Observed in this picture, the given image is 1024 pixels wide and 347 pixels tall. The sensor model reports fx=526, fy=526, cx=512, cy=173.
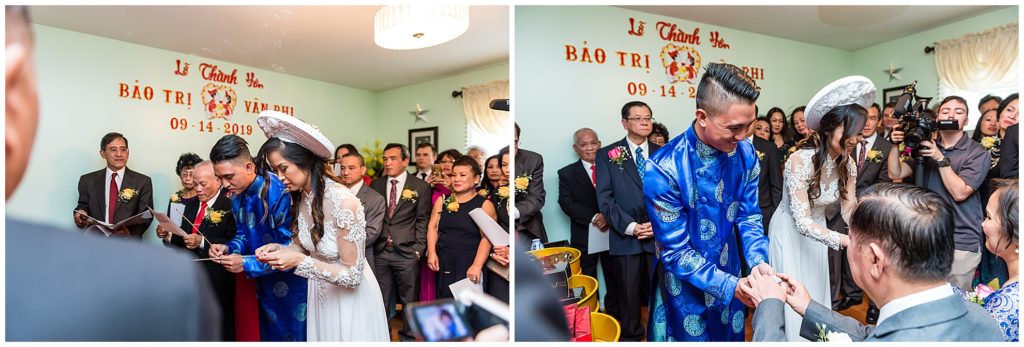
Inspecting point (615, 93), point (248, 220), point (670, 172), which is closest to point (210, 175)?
point (248, 220)

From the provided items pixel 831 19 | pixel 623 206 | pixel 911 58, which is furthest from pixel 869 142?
pixel 623 206

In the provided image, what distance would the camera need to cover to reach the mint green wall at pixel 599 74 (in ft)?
4.47

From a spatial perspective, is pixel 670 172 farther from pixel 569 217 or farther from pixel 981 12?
pixel 981 12

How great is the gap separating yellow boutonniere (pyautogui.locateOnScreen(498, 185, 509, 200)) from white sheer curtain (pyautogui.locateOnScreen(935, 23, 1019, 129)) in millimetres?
Answer: 1255

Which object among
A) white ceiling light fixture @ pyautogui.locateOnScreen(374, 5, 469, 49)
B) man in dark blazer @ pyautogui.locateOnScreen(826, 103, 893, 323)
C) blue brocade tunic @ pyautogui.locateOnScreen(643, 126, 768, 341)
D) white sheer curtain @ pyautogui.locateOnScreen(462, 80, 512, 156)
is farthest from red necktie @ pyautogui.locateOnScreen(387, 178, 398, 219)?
man in dark blazer @ pyautogui.locateOnScreen(826, 103, 893, 323)

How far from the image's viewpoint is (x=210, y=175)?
4.11 ft

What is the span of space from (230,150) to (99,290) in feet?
1.30

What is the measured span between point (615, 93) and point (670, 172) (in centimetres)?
25

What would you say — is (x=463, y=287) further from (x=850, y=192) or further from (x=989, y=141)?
(x=989, y=141)

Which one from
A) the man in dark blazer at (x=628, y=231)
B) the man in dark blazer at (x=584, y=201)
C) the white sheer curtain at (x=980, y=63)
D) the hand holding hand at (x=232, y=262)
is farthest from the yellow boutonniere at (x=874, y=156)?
the hand holding hand at (x=232, y=262)

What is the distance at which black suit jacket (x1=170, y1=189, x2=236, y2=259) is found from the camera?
126 centimetres

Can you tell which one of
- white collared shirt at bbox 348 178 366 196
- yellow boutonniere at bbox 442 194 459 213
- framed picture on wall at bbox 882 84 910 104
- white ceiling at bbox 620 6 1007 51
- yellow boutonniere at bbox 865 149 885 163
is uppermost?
white ceiling at bbox 620 6 1007 51

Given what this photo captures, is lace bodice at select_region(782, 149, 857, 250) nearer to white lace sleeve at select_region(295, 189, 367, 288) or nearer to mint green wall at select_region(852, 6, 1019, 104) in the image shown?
mint green wall at select_region(852, 6, 1019, 104)

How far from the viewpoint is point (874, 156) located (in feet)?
4.97
